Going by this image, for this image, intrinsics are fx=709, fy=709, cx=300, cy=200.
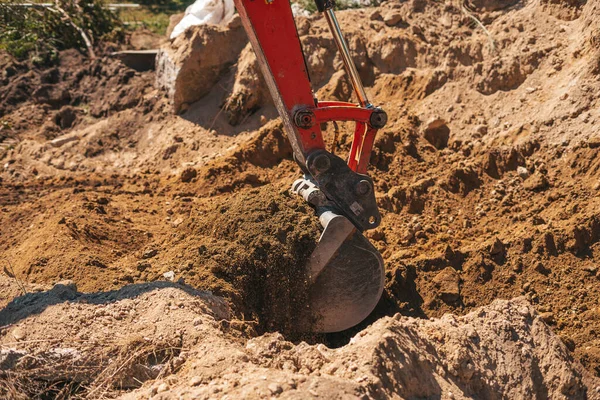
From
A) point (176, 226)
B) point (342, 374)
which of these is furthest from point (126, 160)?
point (342, 374)

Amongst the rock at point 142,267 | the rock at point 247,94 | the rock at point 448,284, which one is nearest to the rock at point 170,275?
the rock at point 142,267

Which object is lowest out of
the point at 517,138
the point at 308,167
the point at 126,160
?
the point at 126,160

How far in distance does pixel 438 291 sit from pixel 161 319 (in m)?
2.26

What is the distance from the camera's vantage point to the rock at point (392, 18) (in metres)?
8.62

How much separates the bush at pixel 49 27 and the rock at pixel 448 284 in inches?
292

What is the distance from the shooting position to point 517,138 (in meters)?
6.79

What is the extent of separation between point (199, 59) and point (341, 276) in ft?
15.5

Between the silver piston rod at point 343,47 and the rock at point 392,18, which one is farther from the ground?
the silver piston rod at point 343,47

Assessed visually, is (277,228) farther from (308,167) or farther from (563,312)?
(563,312)

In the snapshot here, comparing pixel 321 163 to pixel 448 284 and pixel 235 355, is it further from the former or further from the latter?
pixel 235 355

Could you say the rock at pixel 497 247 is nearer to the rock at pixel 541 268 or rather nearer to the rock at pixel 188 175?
the rock at pixel 541 268

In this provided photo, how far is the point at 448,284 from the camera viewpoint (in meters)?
5.62

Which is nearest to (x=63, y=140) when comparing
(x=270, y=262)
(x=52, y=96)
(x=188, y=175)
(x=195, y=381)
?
(x=52, y=96)

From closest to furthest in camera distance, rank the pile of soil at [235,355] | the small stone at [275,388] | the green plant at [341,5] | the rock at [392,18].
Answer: the small stone at [275,388]
the pile of soil at [235,355]
the rock at [392,18]
the green plant at [341,5]
